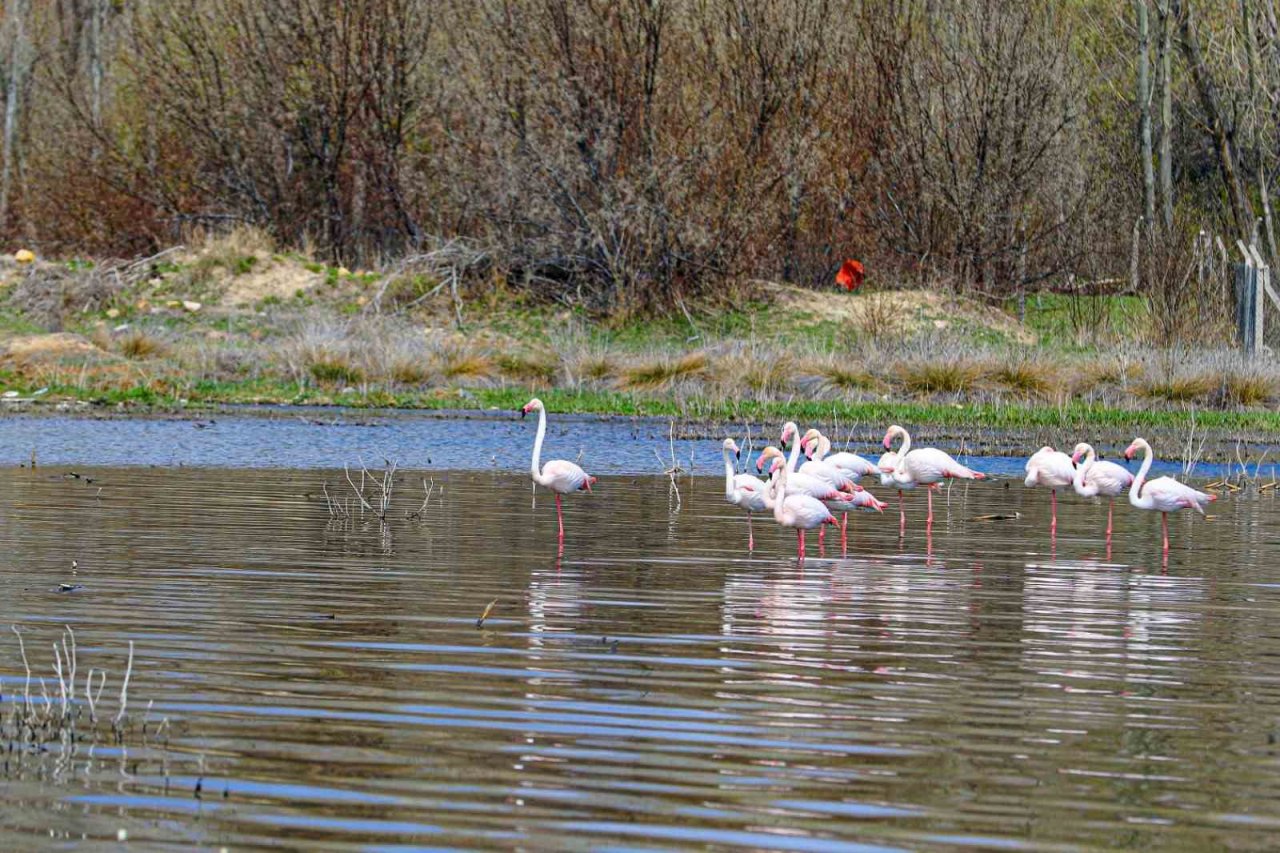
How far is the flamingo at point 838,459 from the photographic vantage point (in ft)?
53.2

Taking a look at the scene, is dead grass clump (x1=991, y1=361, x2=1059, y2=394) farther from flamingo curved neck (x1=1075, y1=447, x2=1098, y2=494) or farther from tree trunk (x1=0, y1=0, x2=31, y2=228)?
tree trunk (x1=0, y1=0, x2=31, y2=228)

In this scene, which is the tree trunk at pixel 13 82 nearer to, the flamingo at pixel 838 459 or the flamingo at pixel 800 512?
the flamingo at pixel 838 459

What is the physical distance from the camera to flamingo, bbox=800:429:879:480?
53.2 feet

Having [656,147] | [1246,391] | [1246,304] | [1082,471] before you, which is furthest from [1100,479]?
[656,147]

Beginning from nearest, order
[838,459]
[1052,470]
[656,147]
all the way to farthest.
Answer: [1052,470] → [838,459] → [656,147]

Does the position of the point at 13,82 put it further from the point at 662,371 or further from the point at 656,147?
the point at 662,371

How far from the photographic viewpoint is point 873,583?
12.3 meters

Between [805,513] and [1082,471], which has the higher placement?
[1082,471]

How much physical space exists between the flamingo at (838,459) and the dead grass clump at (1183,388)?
31.1 feet

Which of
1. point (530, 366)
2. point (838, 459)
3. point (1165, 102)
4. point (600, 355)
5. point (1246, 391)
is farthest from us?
point (1165, 102)

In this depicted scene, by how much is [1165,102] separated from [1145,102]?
487mm

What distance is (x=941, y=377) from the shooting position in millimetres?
26656

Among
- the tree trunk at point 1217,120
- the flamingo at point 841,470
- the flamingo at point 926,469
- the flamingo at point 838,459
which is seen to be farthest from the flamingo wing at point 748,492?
the tree trunk at point 1217,120

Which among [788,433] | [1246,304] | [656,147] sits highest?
[656,147]
